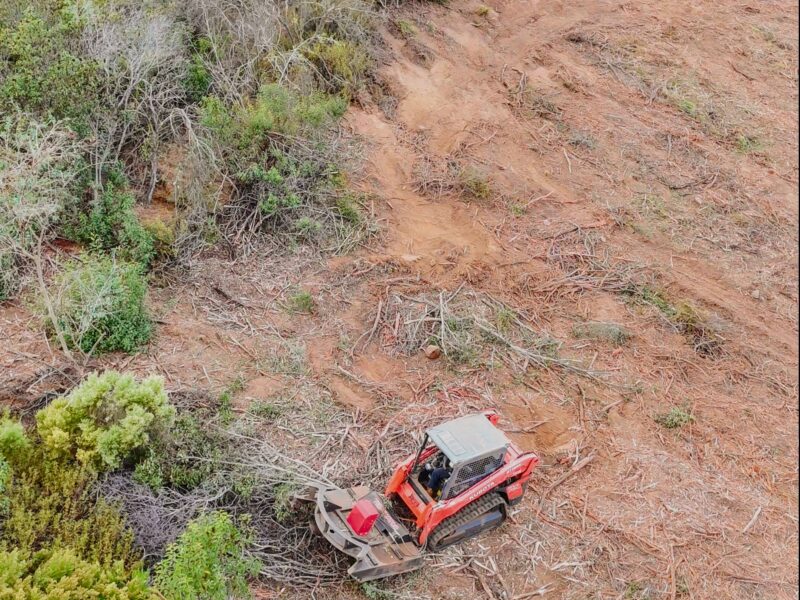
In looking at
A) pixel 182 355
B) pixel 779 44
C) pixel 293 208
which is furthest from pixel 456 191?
pixel 779 44

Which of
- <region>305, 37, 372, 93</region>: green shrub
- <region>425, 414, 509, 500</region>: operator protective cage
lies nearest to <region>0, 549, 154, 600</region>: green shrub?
<region>425, 414, 509, 500</region>: operator protective cage

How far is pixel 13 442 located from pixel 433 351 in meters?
5.36

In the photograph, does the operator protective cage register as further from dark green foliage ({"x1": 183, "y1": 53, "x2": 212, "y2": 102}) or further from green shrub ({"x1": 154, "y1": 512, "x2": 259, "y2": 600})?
dark green foliage ({"x1": 183, "y1": 53, "x2": 212, "y2": 102})

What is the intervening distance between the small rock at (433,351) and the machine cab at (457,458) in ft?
7.05

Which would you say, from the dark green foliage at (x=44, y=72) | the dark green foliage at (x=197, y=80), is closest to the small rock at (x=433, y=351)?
the dark green foliage at (x=197, y=80)

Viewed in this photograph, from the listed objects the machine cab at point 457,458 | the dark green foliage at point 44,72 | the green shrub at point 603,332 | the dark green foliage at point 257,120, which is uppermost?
the dark green foliage at point 44,72

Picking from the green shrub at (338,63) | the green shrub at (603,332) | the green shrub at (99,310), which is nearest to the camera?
the green shrub at (99,310)

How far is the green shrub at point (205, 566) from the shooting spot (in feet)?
21.1

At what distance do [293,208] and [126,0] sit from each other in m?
A: 4.39

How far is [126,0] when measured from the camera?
11.7m

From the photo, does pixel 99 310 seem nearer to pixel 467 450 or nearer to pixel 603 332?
pixel 467 450

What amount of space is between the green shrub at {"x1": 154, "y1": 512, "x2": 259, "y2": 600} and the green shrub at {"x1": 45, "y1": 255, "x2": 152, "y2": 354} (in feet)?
10.8

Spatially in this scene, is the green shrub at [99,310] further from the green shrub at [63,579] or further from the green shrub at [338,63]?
the green shrub at [338,63]

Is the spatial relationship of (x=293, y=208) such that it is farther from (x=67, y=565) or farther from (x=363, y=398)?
(x=67, y=565)
